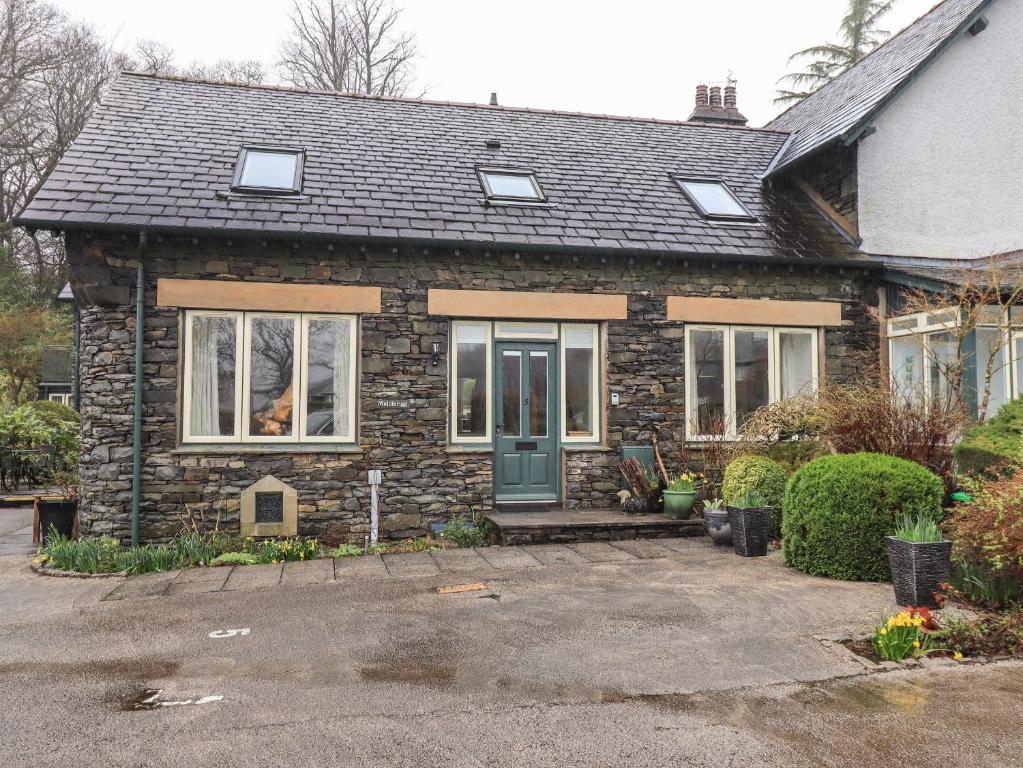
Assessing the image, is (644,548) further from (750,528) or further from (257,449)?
(257,449)

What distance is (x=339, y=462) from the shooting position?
937 cm

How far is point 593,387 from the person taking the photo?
407 inches

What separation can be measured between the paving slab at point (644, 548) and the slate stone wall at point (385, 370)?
128cm

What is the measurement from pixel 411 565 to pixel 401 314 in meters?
3.24

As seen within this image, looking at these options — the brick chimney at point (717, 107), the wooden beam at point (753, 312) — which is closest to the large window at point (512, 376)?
the wooden beam at point (753, 312)

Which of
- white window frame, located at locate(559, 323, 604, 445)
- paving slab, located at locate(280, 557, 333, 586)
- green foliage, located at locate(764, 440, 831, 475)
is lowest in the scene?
paving slab, located at locate(280, 557, 333, 586)

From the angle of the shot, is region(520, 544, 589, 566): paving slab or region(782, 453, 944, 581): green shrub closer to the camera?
region(782, 453, 944, 581): green shrub

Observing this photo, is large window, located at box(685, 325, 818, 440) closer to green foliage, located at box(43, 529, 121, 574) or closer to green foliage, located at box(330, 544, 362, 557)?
green foliage, located at box(330, 544, 362, 557)

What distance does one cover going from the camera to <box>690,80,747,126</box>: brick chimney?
1627 centimetres

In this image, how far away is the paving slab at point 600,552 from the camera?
7.98m

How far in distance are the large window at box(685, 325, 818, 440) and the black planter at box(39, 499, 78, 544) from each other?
7.83 m

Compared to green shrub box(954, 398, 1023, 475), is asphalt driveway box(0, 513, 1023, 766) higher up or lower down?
lower down

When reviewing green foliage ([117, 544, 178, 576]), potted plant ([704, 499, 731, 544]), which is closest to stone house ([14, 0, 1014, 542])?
green foliage ([117, 544, 178, 576])

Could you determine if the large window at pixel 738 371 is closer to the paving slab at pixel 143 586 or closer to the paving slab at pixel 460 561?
the paving slab at pixel 460 561
